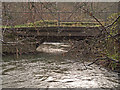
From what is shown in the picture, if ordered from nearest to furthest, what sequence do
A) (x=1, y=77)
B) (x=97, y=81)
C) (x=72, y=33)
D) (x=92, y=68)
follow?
(x=97, y=81) < (x=1, y=77) < (x=92, y=68) < (x=72, y=33)

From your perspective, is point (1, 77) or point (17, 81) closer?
point (17, 81)

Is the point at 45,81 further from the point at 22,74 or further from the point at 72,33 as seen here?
the point at 72,33

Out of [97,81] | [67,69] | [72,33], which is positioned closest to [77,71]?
[67,69]

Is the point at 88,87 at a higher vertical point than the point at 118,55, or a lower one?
lower

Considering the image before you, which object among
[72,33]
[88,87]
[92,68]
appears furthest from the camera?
[72,33]

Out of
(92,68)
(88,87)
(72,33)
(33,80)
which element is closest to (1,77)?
(33,80)

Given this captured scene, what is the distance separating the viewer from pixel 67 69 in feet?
24.1

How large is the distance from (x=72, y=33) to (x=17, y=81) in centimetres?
692

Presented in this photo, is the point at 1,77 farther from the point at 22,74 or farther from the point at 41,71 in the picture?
the point at 41,71

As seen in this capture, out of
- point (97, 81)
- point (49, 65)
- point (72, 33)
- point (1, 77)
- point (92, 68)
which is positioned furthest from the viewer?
point (72, 33)

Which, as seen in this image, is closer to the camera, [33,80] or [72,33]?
[33,80]

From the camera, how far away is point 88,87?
5316 millimetres

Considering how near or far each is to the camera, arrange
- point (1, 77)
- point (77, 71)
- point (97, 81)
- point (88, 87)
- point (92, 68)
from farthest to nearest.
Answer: point (92, 68)
point (77, 71)
point (1, 77)
point (97, 81)
point (88, 87)

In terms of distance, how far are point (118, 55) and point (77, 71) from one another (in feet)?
5.17
